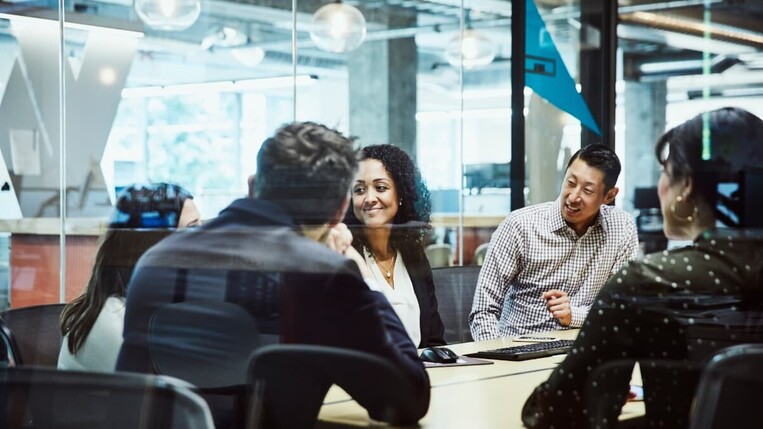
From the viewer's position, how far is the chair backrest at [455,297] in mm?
2922

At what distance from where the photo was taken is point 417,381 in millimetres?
1857

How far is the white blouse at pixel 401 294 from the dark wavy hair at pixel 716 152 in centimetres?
58

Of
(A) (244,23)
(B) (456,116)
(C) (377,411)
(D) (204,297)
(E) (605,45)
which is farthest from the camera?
(E) (605,45)

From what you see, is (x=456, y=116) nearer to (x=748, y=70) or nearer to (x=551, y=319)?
(x=551, y=319)

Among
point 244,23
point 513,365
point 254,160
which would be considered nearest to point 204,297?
point 254,160

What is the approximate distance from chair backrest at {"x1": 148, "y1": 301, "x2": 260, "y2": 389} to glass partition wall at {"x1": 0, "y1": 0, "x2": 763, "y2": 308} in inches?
8.0

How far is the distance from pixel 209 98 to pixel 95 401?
2.17 feet

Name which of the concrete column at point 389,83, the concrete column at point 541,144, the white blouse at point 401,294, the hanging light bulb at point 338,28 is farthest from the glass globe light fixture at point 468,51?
the white blouse at point 401,294

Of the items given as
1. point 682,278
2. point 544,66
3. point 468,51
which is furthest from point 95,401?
point 544,66

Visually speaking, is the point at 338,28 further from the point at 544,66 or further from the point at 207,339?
the point at 207,339

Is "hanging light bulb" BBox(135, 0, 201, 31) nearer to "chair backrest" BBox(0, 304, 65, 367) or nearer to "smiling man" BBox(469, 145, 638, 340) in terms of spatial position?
"chair backrest" BBox(0, 304, 65, 367)

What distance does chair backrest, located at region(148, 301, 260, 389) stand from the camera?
1930 mm

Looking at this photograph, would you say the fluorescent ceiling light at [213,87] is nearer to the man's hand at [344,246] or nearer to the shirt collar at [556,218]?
the man's hand at [344,246]

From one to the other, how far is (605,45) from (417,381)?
3.47 metres
